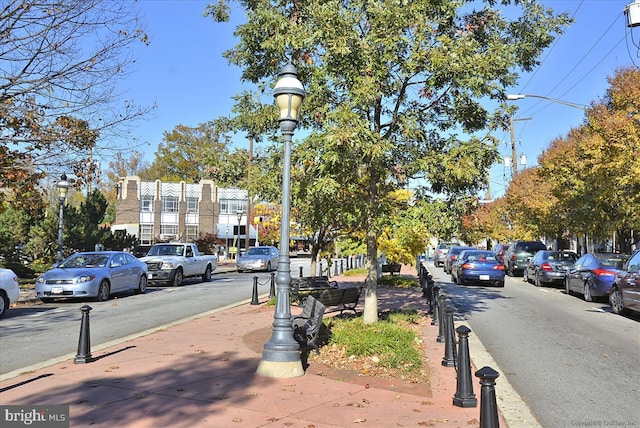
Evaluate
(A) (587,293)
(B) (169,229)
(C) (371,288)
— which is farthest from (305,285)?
(B) (169,229)

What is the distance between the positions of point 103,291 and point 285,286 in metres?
10.9

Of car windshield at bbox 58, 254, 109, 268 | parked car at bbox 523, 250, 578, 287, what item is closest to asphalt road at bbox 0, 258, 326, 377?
car windshield at bbox 58, 254, 109, 268

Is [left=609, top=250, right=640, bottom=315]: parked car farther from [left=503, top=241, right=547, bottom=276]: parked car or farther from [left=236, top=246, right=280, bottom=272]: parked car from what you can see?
[left=236, top=246, right=280, bottom=272]: parked car

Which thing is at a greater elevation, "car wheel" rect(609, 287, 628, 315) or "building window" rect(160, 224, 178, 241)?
"building window" rect(160, 224, 178, 241)

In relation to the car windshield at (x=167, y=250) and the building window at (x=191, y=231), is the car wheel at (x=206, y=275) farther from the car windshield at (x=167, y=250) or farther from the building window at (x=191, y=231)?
the building window at (x=191, y=231)

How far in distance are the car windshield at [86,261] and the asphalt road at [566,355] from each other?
35.0ft

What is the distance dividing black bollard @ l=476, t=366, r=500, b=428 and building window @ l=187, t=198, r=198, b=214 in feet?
230

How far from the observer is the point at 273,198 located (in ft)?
34.7

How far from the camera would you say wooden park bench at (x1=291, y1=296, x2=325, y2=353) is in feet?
26.2

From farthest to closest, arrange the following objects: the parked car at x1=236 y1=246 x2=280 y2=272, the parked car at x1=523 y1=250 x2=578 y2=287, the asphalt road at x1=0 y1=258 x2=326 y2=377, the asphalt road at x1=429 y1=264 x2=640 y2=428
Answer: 1. the parked car at x1=236 y1=246 x2=280 y2=272
2. the parked car at x1=523 y1=250 x2=578 y2=287
3. the asphalt road at x1=0 y1=258 x2=326 y2=377
4. the asphalt road at x1=429 y1=264 x2=640 y2=428

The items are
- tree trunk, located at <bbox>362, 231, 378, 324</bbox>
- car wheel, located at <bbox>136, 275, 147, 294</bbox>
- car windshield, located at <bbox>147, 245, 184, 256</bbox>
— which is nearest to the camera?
tree trunk, located at <bbox>362, 231, 378, 324</bbox>

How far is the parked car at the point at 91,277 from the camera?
15.6 metres

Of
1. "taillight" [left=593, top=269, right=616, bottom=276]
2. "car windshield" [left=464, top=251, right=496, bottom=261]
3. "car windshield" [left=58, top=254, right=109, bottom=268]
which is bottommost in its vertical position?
"taillight" [left=593, top=269, right=616, bottom=276]

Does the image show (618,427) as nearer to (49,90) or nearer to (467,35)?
(467,35)
